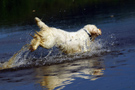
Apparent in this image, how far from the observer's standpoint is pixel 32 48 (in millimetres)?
8938

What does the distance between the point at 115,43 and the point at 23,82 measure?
512cm

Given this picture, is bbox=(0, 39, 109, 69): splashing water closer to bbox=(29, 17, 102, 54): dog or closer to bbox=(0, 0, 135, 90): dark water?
bbox=(0, 0, 135, 90): dark water

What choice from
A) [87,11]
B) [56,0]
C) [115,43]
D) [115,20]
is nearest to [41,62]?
[115,43]

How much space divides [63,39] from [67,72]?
6.24 ft

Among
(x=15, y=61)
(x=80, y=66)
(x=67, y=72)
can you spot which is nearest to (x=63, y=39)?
(x=80, y=66)

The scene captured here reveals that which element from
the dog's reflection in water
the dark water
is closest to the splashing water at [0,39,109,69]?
the dark water

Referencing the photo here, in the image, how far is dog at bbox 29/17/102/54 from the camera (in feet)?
29.8

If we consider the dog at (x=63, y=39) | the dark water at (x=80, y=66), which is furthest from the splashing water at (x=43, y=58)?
the dog at (x=63, y=39)

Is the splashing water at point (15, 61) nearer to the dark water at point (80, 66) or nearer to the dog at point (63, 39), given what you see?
the dark water at point (80, 66)

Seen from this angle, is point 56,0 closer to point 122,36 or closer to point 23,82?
point 122,36

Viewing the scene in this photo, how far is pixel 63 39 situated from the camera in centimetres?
957

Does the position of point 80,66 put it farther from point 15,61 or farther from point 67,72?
point 15,61

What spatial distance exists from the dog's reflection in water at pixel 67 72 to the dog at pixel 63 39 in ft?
2.56

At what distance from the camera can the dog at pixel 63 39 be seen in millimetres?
9078
